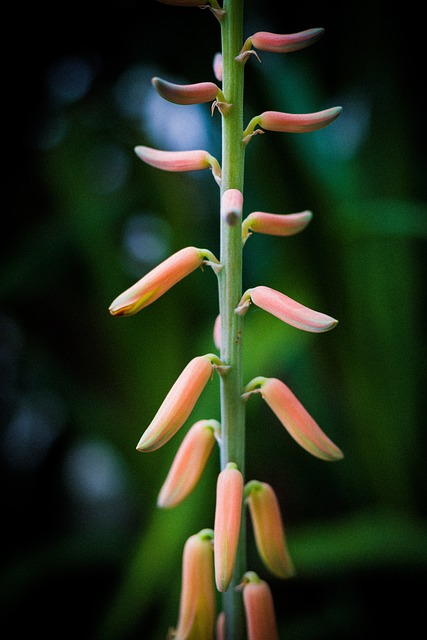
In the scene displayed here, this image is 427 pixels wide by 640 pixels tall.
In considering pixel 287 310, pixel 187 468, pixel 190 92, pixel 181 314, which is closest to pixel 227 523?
pixel 187 468

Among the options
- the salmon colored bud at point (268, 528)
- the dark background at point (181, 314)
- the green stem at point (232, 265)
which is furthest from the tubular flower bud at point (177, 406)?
the dark background at point (181, 314)

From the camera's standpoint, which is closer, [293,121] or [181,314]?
[293,121]

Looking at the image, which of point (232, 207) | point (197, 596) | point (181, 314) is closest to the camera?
point (232, 207)

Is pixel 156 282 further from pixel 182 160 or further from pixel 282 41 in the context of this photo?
pixel 282 41

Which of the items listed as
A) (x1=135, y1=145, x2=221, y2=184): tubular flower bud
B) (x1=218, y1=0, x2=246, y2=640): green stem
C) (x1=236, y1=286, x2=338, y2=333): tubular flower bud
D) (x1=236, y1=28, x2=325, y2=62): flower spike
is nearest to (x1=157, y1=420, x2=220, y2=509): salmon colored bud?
(x1=218, y1=0, x2=246, y2=640): green stem

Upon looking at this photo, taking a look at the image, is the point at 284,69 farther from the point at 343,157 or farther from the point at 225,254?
the point at 225,254

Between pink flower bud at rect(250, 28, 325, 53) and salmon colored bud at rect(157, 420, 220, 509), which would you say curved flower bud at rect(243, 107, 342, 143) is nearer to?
pink flower bud at rect(250, 28, 325, 53)
